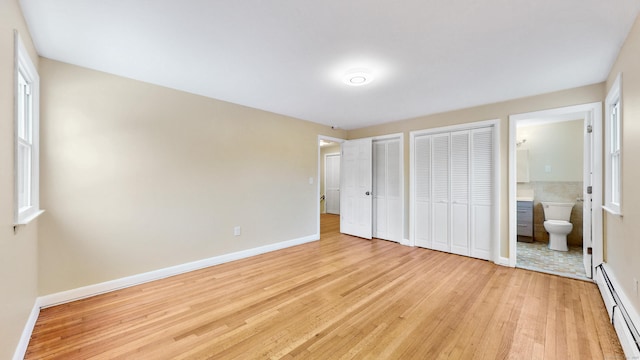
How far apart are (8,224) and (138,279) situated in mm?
1645

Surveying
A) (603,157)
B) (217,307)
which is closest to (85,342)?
(217,307)

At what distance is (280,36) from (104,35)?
1.42m

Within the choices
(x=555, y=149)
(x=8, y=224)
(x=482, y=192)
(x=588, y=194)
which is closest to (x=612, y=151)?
(x=588, y=194)

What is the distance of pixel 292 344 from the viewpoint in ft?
6.03

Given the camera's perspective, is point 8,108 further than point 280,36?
No

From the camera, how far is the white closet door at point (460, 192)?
13.0 feet

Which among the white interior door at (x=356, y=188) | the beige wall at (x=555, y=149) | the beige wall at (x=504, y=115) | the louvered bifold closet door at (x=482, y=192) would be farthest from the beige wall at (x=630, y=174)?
the white interior door at (x=356, y=188)

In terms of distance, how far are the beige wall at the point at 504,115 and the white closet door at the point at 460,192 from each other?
0.30 metres

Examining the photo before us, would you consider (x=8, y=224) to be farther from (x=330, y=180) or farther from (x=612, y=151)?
(x=330, y=180)

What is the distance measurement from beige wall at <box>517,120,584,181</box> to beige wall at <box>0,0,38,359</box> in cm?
685

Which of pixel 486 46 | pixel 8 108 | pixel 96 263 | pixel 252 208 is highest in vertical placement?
pixel 486 46

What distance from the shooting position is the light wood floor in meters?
1.78

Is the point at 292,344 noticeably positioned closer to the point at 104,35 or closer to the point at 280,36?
the point at 280,36

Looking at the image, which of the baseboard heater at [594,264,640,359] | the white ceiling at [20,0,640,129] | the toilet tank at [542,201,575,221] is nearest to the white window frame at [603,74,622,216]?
the white ceiling at [20,0,640,129]
